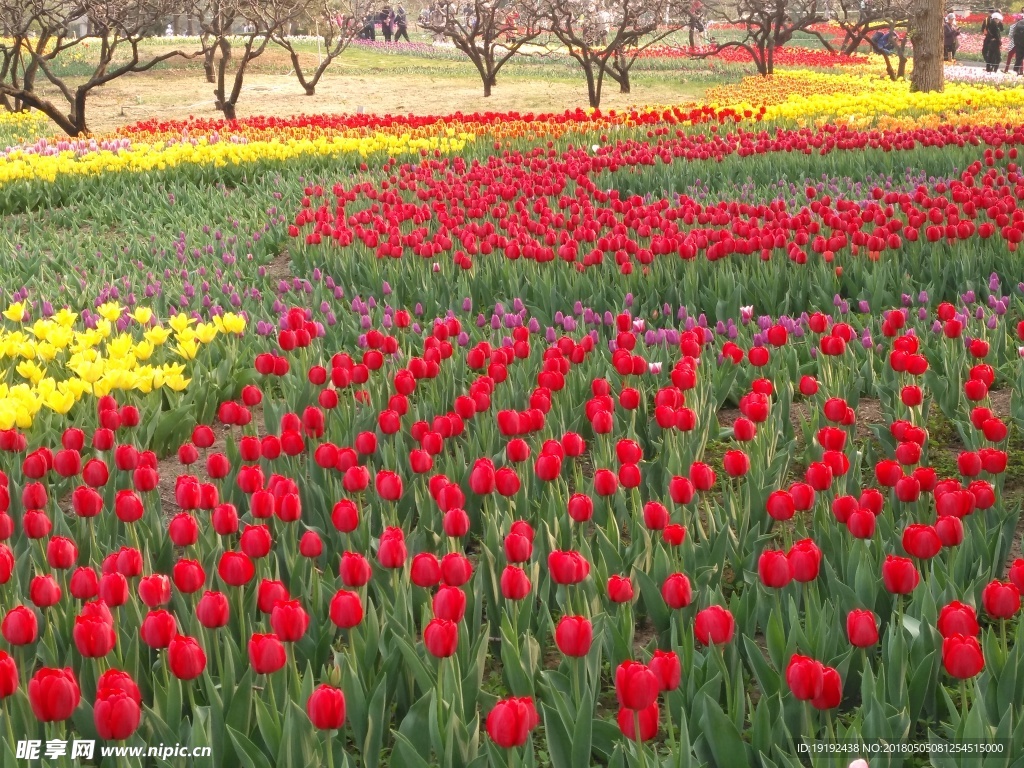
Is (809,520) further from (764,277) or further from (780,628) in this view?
(764,277)

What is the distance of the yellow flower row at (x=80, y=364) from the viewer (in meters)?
3.86

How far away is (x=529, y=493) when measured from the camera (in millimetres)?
3432

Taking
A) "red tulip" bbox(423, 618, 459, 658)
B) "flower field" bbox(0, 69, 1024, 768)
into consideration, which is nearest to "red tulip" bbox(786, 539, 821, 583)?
"flower field" bbox(0, 69, 1024, 768)

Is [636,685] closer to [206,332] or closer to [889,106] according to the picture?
[206,332]

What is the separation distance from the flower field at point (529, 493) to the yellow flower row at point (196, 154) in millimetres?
4062

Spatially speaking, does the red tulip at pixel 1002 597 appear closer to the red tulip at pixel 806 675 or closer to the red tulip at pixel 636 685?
the red tulip at pixel 806 675

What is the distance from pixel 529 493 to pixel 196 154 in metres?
10.7

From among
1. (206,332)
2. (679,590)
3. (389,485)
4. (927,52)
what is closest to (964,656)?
(679,590)

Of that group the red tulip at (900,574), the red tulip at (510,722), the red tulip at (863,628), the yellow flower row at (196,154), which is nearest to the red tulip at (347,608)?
the red tulip at (510,722)

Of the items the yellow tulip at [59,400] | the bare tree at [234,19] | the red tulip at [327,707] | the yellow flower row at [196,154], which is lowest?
the red tulip at [327,707]

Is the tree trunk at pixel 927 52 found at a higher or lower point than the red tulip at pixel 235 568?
higher

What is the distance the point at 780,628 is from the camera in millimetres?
2383

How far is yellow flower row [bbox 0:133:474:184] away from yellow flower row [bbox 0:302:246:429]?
23.5 feet

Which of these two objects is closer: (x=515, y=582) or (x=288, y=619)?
(x=288, y=619)
